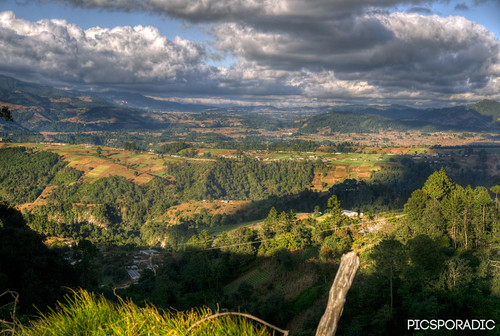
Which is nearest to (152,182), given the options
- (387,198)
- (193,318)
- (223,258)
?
(387,198)

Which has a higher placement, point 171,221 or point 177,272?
point 177,272

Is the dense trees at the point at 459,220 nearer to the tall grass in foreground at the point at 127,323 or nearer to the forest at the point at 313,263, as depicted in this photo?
the forest at the point at 313,263

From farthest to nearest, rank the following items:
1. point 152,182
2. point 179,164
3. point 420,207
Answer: point 179,164, point 152,182, point 420,207

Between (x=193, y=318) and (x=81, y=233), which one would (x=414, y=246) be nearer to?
(x=193, y=318)

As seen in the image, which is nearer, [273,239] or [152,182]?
[273,239]

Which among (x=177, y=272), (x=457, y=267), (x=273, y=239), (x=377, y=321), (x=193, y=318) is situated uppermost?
(x=193, y=318)

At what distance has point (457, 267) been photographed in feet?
56.6

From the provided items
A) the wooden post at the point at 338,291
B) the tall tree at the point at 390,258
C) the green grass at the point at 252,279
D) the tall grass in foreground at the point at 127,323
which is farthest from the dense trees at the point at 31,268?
the wooden post at the point at 338,291

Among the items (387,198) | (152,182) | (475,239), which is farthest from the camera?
(152,182)

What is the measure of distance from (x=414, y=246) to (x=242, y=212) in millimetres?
65300

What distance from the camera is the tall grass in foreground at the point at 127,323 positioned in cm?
251

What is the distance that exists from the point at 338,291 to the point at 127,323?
1525 millimetres

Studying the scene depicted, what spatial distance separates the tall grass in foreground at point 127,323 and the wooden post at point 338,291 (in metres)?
0.41

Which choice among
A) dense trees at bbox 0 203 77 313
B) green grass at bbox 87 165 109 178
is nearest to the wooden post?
dense trees at bbox 0 203 77 313
